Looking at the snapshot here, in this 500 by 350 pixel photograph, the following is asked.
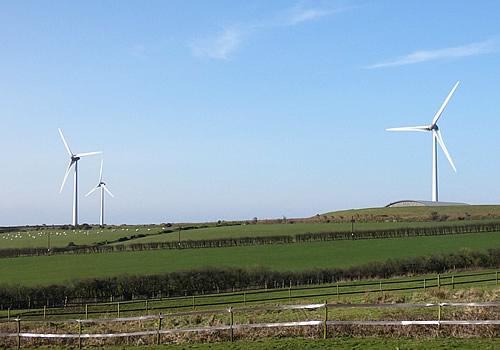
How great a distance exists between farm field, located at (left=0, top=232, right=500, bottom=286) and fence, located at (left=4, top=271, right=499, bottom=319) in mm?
12853

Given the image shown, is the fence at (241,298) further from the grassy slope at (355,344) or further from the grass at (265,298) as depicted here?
the grassy slope at (355,344)

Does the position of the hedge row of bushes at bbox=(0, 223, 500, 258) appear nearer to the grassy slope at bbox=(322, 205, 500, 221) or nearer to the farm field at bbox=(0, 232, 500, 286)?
the farm field at bbox=(0, 232, 500, 286)

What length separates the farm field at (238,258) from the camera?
72.9 metres

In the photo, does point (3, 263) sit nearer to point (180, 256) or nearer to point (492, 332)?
point (180, 256)

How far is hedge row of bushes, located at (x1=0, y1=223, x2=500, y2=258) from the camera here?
103 m

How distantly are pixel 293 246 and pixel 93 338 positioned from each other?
70162 mm

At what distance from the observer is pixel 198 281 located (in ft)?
213

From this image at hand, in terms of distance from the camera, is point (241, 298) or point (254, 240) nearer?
point (241, 298)

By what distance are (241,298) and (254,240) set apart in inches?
2049

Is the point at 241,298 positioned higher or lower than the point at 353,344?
lower

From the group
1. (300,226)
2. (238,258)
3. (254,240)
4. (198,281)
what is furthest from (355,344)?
(300,226)

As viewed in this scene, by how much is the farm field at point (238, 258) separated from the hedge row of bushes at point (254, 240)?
642 cm

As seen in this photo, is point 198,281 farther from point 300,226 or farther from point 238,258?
point 300,226

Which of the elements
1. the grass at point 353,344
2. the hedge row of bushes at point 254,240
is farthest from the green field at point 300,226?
the grass at point 353,344
